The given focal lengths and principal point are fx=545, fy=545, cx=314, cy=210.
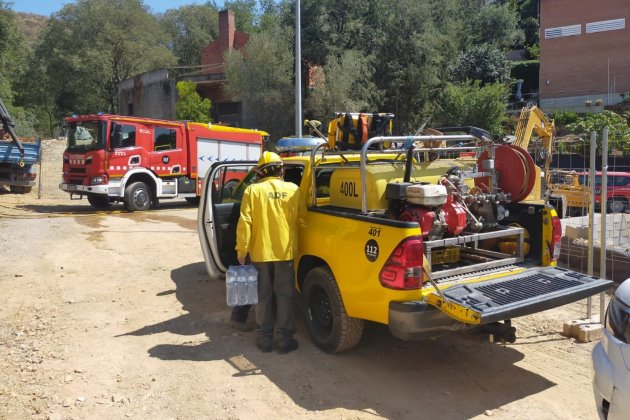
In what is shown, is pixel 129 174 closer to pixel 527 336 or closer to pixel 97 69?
pixel 527 336

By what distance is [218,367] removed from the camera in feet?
15.7

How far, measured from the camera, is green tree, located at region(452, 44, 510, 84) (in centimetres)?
3566

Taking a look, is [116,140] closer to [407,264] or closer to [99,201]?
[99,201]

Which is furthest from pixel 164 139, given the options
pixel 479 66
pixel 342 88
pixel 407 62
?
pixel 479 66

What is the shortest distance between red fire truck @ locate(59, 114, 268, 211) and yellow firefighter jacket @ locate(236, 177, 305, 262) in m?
10.9

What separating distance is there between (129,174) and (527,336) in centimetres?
1229

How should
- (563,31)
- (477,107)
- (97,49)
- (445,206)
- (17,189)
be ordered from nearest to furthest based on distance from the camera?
A: (445,206), (17,189), (477,107), (563,31), (97,49)

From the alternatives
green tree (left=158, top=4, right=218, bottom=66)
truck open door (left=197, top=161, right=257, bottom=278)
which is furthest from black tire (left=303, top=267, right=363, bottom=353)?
green tree (left=158, top=4, right=218, bottom=66)

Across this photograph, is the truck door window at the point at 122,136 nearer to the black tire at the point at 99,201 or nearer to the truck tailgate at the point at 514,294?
the black tire at the point at 99,201

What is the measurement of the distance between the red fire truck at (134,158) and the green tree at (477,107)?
1793 centimetres

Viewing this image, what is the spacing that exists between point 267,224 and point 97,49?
144 ft

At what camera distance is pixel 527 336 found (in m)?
5.52

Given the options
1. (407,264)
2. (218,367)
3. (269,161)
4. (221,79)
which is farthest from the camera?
(221,79)

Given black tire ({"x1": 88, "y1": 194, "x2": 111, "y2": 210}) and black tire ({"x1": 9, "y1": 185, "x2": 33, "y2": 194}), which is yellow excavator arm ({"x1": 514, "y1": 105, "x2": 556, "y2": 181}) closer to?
black tire ({"x1": 88, "y1": 194, "x2": 111, "y2": 210})
